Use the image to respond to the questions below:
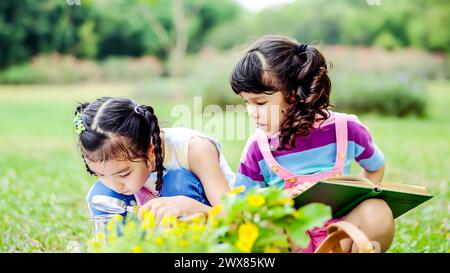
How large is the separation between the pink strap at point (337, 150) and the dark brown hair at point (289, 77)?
55mm

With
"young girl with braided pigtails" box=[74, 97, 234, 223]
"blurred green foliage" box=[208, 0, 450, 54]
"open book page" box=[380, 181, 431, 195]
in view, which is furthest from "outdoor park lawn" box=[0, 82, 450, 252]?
"blurred green foliage" box=[208, 0, 450, 54]

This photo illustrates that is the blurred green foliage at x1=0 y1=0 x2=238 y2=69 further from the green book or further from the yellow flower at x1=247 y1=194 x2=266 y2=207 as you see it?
the yellow flower at x1=247 y1=194 x2=266 y2=207

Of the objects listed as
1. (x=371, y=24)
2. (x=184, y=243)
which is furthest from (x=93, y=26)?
(x=184, y=243)

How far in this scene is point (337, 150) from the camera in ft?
7.43

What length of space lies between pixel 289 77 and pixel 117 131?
61 centimetres

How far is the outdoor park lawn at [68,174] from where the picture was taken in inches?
117

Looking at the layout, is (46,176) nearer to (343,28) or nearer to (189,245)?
(189,245)

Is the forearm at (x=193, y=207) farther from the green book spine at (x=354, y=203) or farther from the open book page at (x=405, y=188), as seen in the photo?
the open book page at (x=405, y=188)

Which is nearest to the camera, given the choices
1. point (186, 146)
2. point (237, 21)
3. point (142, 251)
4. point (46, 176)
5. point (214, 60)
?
point (142, 251)

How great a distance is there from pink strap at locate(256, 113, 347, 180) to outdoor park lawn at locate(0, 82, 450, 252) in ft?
2.27

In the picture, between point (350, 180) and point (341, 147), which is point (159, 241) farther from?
point (341, 147)

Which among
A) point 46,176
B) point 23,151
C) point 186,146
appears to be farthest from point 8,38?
point 186,146

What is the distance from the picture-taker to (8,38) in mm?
12219

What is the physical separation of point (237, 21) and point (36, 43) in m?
3.71
